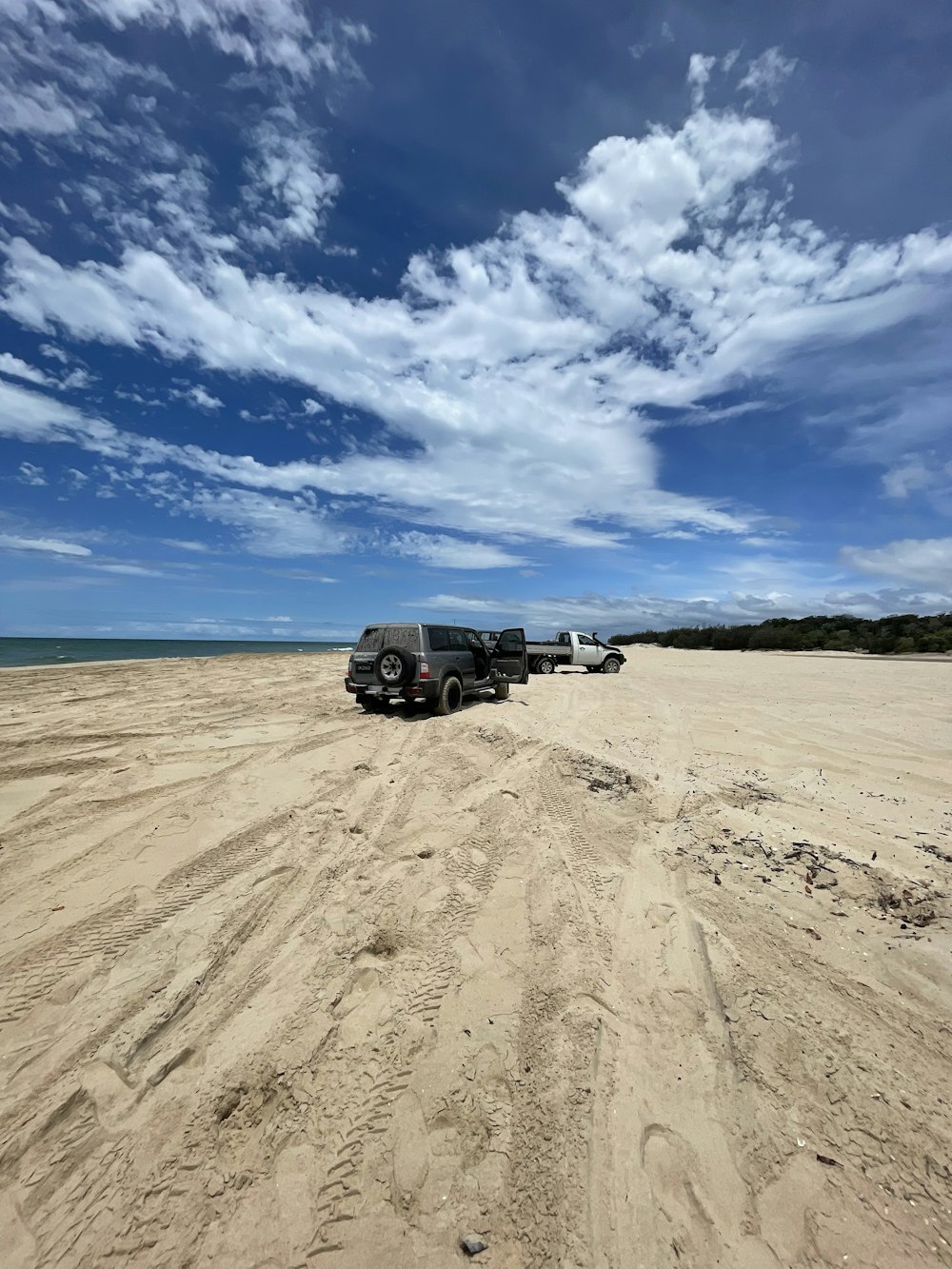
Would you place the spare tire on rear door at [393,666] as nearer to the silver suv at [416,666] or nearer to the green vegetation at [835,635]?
the silver suv at [416,666]

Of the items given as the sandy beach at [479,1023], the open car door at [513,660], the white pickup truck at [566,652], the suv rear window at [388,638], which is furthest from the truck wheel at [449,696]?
the white pickup truck at [566,652]

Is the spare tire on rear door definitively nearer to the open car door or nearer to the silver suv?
the silver suv

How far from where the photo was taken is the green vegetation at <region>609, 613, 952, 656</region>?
3119 cm

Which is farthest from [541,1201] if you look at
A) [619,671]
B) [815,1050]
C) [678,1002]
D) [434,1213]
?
[619,671]

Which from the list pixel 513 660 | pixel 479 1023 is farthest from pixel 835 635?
pixel 479 1023

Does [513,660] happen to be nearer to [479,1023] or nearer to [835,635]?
[479,1023]

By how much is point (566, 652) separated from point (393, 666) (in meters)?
11.8

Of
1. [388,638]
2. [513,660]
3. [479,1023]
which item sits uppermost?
[388,638]

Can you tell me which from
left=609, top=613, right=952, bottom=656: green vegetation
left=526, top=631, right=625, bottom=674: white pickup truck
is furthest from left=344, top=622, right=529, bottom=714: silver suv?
left=609, top=613, right=952, bottom=656: green vegetation

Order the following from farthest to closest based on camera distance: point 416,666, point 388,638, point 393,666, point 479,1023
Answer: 1. point 388,638
2. point 393,666
3. point 416,666
4. point 479,1023

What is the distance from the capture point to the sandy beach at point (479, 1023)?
180 centimetres

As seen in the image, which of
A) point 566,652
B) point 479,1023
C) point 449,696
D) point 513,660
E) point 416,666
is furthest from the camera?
point 566,652

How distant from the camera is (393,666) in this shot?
9953 millimetres

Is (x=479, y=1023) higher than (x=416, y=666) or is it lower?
lower
